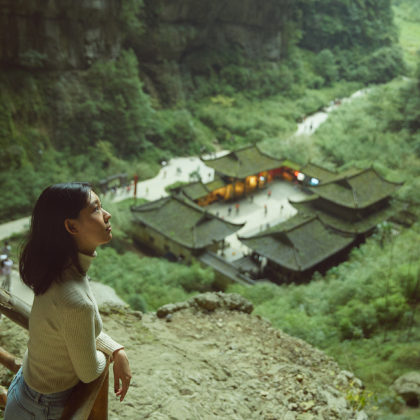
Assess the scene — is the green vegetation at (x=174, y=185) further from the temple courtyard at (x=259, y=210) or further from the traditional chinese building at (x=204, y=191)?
the temple courtyard at (x=259, y=210)

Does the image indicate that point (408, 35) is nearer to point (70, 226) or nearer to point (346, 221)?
point (346, 221)

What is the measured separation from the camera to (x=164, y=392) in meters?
5.54

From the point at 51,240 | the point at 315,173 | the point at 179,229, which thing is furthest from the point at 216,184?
the point at 51,240

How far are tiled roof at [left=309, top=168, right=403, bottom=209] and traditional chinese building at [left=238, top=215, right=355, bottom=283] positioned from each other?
8.42 ft

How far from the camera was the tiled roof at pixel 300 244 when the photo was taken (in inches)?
834

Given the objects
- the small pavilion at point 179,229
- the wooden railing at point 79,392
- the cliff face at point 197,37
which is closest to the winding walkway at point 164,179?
the small pavilion at point 179,229

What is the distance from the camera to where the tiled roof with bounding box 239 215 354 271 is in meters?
21.2

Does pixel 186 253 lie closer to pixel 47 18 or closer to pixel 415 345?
pixel 415 345

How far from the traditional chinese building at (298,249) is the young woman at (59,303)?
18.4m

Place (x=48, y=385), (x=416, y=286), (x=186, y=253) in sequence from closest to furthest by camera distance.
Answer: (x=48, y=385), (x=416, y=286), (x=186, y=253)

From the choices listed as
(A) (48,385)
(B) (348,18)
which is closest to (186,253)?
(A) (48,385)

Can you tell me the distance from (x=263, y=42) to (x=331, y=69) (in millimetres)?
10472

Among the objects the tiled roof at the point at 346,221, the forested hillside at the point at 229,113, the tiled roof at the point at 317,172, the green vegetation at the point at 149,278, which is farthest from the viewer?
the tiled roof at the point at 317,172

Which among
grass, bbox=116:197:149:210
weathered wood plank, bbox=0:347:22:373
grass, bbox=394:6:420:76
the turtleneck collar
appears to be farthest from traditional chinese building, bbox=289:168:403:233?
grass, bbox=394:6:420:76
